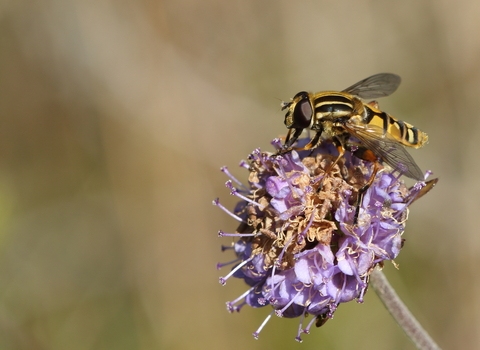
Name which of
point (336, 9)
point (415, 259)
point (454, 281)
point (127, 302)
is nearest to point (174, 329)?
point (127, 302)

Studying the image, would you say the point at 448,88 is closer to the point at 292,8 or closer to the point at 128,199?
the point at 292,8

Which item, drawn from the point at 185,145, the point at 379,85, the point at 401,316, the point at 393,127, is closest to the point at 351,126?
the point at 393,127

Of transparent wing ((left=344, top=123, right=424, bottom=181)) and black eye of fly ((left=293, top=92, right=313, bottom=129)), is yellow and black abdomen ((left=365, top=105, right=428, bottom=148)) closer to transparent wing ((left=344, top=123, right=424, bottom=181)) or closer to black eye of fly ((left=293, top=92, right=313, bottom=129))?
transparent wing ((left=344, top=123, right=424, bottom=181))

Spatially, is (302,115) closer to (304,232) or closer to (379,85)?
(304,232)

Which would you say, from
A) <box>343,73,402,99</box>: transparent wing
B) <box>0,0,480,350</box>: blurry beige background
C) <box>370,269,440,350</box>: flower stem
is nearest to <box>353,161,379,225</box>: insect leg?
<box>370,269,440,350</box>: flower stem

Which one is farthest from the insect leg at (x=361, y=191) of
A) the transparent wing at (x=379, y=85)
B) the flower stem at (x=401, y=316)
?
the transparent wing at (x=379, y=85)

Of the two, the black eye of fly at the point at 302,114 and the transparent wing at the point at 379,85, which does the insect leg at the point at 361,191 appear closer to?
the black eye of fly at the point at 302,114
